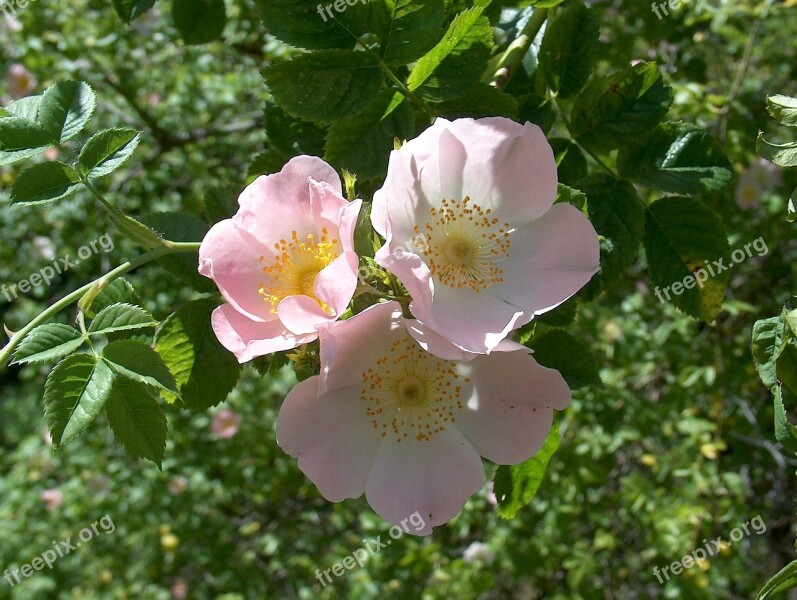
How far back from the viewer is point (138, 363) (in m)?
1.01

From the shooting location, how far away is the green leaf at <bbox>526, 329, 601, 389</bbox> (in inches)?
43.9

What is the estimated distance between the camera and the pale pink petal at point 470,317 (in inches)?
33.1

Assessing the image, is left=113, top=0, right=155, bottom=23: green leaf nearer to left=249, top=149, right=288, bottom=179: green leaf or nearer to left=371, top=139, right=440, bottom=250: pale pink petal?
left=249, top=149, right=288, bottom=179: green leaf

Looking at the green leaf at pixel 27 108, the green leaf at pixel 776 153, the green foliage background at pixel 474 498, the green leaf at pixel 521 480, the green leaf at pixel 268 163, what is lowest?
the green foliage background at pixel 474 498

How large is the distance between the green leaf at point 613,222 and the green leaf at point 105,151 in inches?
29.0

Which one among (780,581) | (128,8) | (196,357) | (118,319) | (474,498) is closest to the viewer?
(780,581)

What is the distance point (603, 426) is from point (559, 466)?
0.77 feet

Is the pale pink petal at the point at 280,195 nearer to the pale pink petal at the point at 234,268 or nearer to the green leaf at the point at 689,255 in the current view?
the pale pink petal at the point at 234,268

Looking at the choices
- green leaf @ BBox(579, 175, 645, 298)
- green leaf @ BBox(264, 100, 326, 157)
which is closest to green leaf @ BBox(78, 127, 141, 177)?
green leaf @ BBox(264, 100, 326, 157)

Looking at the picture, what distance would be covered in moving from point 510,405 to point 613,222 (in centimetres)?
41

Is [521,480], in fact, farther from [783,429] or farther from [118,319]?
[118,319]

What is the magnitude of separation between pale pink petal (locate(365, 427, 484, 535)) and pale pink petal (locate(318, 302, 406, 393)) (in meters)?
0.12

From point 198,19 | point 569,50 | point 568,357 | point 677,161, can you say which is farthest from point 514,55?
point 198,19

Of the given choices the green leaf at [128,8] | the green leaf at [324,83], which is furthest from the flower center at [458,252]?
the green leaf at [128,8]
